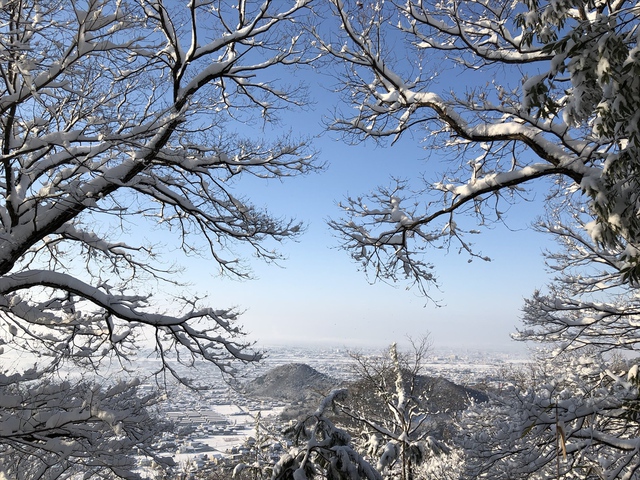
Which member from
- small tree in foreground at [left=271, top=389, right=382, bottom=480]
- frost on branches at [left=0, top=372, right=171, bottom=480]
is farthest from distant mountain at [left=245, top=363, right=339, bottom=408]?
frost on branches at [left=0, top=372, right=171, bottom=480]

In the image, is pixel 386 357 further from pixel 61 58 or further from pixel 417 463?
pixel 61 58

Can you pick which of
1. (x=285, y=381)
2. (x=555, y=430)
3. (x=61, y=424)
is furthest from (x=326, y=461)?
(x=285, y=381)

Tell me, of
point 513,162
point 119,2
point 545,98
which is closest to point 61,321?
point 119,2

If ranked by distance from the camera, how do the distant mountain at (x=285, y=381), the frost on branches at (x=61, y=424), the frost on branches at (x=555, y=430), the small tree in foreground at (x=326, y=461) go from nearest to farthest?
1. the frost on branches at (x=61, y=424)
2. the frost on branches at (x=555, y=430)
3. the small tree in foreground at (x=326, y=461)
4. the distant mountain at (x=285, y=381)

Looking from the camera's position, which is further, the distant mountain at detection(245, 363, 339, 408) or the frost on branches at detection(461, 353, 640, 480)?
the distant mountain at detection(245, 363, 339, 408)

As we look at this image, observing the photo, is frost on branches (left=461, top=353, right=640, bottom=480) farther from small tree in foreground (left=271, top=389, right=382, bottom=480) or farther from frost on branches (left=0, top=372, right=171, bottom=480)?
frost on branches (left=0, top=372, right=171, bottom=480)

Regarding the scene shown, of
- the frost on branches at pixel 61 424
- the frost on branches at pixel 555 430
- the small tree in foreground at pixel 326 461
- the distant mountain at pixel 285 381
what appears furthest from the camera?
the distant mountain at pixel 285 381

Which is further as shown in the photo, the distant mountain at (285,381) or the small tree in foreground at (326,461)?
the distant mountain at (285,381)

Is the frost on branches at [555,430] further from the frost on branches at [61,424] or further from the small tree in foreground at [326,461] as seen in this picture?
the frost on branches at [61,424]

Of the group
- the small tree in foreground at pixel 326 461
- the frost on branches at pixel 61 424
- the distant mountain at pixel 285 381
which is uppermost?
the frost on branches at pixel 61 424

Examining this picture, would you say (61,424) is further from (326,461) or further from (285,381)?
(285,381)

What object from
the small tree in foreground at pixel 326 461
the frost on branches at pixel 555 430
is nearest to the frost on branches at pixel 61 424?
the small tree in foreground at pixel 326 461

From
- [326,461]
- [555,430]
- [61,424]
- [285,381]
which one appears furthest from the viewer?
[285,381]

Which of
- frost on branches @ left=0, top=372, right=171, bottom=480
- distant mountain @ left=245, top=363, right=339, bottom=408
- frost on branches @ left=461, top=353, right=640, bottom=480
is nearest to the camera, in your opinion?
frost on branches @ left=0, top=372, right=171, bottom=480
